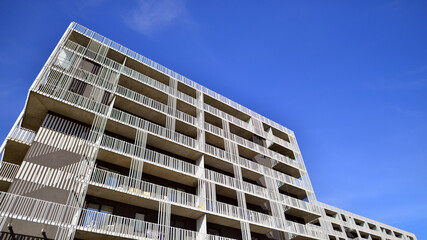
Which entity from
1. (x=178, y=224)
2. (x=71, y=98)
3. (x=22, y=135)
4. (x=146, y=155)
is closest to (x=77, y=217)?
(x=146, y=155)

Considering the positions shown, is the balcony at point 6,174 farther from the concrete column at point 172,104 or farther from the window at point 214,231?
the window at point 214,231

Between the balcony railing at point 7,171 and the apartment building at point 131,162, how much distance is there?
0.18ft

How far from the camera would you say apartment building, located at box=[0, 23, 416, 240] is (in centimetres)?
1466

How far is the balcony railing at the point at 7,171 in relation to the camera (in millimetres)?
16134

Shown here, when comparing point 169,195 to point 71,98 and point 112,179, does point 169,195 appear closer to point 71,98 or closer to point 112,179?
point 112,179

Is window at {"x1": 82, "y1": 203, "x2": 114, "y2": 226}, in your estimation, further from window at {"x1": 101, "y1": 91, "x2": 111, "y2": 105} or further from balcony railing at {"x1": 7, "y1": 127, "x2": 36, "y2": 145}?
window at {"x1": 101, "y1": 91, "x2": 111, "y2": 105}

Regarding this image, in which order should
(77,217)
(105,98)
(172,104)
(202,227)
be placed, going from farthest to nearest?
1. (172,104)
2. (105,98)
3. (202,227)
4. (77,217)

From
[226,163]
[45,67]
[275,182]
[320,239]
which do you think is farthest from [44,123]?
[320,239]

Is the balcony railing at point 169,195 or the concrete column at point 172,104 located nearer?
the balcony railing at point 169,195

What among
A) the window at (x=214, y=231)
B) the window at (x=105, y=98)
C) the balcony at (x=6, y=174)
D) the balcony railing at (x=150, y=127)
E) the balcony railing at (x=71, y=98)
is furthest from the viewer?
the window at (x=214, y=231)

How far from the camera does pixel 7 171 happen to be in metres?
16.8

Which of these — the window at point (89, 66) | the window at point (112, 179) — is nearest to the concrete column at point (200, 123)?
the window at point (112, 179)

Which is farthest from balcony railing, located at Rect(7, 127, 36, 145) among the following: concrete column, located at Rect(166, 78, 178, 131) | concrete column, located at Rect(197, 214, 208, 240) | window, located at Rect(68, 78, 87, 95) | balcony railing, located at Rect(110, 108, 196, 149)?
concrete column, located at Rect(197, 214, 208, 240)

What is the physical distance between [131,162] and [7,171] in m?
7.76
